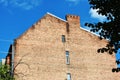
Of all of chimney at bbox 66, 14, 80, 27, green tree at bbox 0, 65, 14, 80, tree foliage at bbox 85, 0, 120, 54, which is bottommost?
green tree at bbox 0, 65, 14, 80

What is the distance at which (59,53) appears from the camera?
4500 centimetres

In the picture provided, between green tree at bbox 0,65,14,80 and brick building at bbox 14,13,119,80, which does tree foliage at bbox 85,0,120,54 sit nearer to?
green tree at bbox 0,65,14,80

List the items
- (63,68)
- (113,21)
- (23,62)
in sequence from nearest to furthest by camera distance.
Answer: (113,21) → (23,62) → (63,68)

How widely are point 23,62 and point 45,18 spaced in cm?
641

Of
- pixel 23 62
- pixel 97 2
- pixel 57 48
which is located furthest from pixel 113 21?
pixel 57 48

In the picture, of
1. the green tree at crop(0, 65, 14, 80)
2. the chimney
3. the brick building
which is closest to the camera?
the green tree at crop(0, 65, 14, 80)

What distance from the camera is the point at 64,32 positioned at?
151 feet

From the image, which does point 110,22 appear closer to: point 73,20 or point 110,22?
point 110,22

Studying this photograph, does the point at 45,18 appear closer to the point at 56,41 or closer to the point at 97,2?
the point at 56,41

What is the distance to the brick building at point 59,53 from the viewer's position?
4278 centimetres

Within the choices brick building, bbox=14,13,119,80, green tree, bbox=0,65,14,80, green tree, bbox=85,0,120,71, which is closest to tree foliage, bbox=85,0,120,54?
green tree, bbox=85,0,120,71

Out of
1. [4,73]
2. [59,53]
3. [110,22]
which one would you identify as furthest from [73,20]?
[110,22]

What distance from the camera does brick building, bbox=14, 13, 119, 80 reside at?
4278cm

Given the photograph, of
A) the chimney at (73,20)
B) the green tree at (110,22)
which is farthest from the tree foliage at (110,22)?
the chimney at (73,20)
